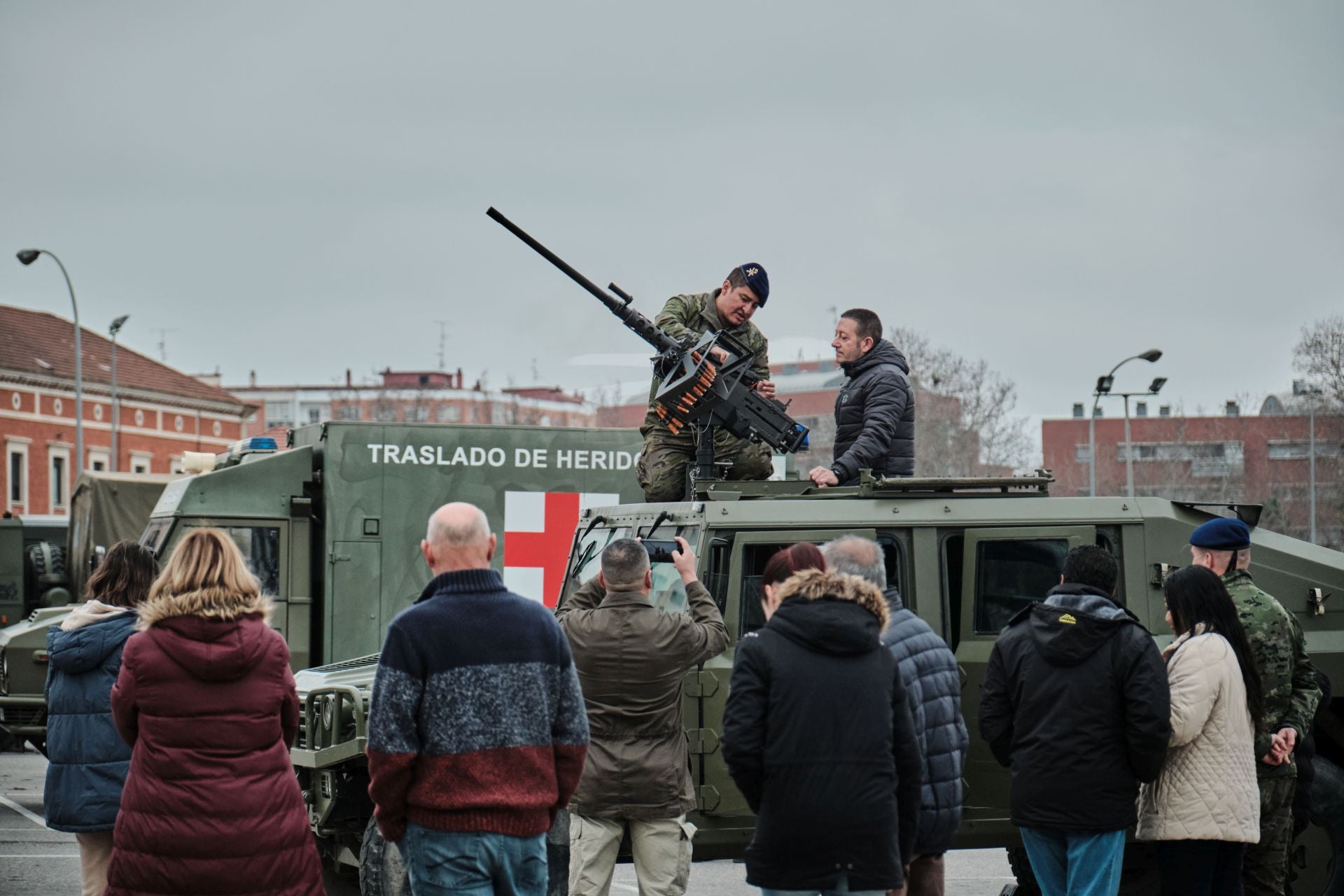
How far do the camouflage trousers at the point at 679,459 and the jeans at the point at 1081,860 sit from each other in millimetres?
3575

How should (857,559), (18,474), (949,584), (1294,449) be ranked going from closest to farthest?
(857,559) → (949,584) → (18,474) → (1294,449)

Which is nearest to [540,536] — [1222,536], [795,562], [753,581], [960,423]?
[753,581]

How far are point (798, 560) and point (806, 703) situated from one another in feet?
1.73

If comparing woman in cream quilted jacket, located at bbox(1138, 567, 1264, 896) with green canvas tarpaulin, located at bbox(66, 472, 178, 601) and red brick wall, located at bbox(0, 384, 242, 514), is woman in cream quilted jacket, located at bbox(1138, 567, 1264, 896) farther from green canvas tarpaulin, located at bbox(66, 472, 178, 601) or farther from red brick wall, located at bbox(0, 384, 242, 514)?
red brick wall, located at bbox(0, 384, 242, 514)

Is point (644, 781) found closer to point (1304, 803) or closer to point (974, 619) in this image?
point (974, 619)

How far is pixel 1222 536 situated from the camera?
22.2ft

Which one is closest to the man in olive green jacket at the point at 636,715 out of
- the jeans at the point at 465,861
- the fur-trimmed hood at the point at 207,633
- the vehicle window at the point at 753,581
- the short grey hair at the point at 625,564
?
the short grey hair at the point at 625,564

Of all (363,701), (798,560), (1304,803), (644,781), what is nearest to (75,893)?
(363,701)

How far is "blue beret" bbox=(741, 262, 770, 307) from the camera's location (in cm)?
916

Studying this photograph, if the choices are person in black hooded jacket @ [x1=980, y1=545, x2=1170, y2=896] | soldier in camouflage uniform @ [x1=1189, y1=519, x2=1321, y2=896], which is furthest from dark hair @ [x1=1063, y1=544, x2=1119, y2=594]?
soldier in camouflage uniform @ [x1=1189, y1=519, x2=1321, y2=896]

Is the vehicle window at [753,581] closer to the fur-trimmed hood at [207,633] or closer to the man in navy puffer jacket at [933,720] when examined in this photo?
the man in navy puffer jacket at [933,720]

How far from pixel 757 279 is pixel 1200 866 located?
4271 millimetres

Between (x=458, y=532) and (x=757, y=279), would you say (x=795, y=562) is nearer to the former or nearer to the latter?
(x=458, y=532)

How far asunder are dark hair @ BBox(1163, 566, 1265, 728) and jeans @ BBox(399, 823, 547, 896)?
2890 mm
